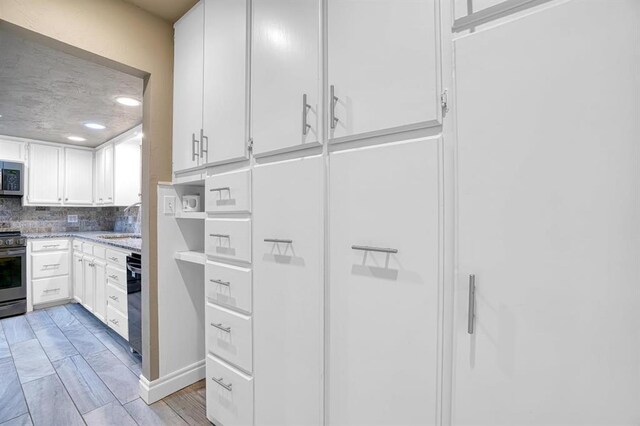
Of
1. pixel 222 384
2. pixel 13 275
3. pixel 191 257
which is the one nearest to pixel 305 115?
pixel 191 257

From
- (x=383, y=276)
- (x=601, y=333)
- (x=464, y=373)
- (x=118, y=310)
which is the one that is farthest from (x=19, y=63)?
(x=601, y=333)

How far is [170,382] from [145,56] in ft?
6.77

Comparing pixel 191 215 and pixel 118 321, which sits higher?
pixel 191 215

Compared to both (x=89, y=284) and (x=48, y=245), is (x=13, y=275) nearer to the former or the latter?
(x=48, y=245)

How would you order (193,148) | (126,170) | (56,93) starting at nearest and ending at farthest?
(193,148) → (56,93) → (126,170)

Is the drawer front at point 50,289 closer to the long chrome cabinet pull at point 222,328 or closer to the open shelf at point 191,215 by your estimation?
the open shelf at point 191,215

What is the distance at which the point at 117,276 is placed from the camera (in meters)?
2.73

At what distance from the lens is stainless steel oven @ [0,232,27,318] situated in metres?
3.34

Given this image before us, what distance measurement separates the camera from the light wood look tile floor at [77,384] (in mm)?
1690

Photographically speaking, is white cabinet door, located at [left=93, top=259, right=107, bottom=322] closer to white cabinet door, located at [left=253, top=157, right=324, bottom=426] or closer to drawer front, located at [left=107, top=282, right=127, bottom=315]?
drawer front, located at [left=107, top=282, right=127, bottom=315]

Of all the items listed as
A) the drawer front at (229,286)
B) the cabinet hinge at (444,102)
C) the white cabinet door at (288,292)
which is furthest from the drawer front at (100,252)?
the cabinet hinge at (444,102)

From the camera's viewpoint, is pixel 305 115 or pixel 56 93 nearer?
pixel 305 115

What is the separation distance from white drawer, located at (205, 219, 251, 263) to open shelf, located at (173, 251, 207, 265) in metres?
0.23

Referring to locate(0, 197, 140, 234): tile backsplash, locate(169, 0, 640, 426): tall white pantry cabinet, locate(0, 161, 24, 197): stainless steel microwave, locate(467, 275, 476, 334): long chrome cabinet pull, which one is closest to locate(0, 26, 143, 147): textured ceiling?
locate(0, 161, 24, 197): stainless steel microwave
